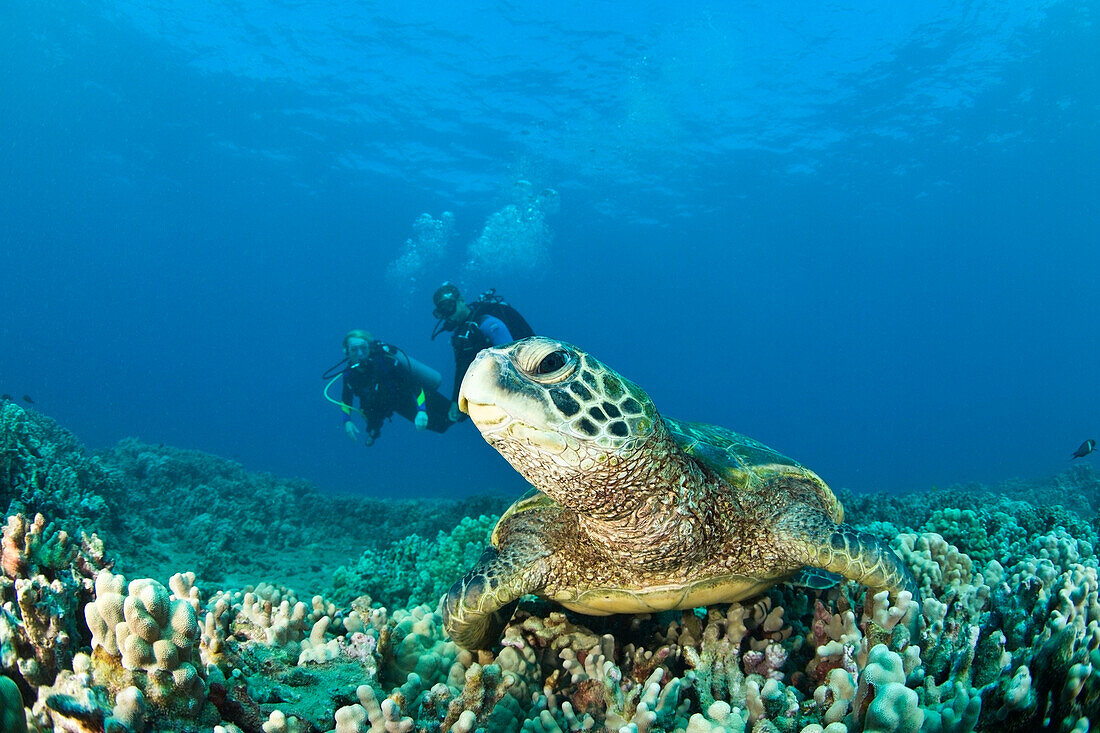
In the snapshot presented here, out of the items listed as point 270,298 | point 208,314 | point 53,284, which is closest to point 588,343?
point 270,298

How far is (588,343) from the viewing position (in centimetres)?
11994

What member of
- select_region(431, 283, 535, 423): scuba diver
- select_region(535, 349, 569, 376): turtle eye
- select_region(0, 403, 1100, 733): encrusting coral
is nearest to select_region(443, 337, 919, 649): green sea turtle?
select_region(535, 349, 569, 376): turtle eye

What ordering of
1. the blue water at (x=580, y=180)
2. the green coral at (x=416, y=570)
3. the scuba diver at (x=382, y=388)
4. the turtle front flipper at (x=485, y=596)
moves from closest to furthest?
the turtle front flipper at (x=485, y=596) → the green coral at (x=416, y=570) → the scuba diver at (x=382, y=388) → the blue water at (x=580, y=180)

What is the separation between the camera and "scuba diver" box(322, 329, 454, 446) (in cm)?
1016

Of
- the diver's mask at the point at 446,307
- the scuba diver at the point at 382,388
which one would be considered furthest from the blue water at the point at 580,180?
the diver's mask at the point at 446,307

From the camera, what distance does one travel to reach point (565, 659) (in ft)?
7.68

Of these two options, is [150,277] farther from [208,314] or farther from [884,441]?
[884,441]

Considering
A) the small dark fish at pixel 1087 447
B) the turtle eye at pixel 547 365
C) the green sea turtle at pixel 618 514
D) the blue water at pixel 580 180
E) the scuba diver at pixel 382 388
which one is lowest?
the green sea turtle at pixel 618 514

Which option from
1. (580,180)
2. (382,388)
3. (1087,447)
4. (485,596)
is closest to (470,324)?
(382,388)

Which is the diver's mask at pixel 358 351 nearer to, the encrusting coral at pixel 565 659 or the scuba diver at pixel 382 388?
the scuba diver at pixel 382 388

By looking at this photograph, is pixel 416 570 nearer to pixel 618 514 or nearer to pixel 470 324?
pixel 618 514

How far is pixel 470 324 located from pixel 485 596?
7.58 meters

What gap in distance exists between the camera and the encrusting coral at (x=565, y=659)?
1294mm

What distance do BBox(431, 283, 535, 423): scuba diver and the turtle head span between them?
7.04 metres
